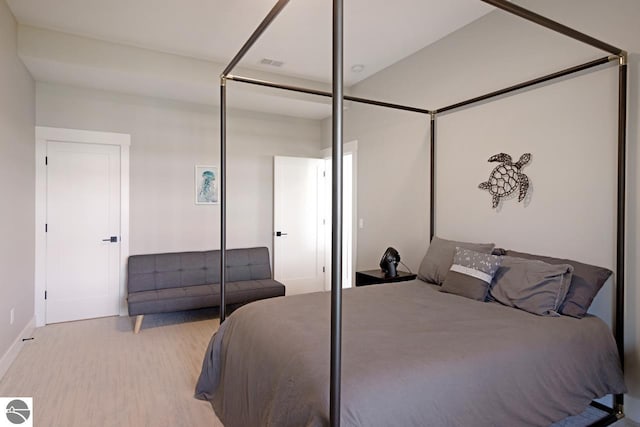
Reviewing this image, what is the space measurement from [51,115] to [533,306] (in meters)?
4.89

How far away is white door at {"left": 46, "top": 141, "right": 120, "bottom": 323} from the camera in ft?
13.5

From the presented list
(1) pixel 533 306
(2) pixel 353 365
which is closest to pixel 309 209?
(1) pixel 533 306

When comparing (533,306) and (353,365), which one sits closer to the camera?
(353,365)

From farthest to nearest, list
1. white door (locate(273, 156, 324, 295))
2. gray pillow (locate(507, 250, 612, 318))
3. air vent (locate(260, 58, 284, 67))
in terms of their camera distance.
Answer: white door (locate(273, 156, 324, 295)), air vent (locate(260, 58, 284, 67)), gray pillow (locate(507, 250, 612, 318))

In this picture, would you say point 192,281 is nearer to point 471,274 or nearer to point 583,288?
point 471,274

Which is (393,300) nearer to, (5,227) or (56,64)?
(5,227)

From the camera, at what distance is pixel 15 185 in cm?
326

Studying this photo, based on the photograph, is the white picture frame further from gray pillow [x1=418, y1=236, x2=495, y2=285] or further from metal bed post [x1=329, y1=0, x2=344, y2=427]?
metal bed post [x1=329, y1=0, x2=344, y2=427]

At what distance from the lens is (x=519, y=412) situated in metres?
1.66

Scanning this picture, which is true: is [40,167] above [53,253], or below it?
above

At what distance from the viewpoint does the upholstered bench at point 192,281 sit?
3934 millimetres

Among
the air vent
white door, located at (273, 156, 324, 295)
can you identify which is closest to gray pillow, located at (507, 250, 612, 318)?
the air vent

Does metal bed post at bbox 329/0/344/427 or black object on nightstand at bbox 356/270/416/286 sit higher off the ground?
metal bed post at bbox 329/0/344/427

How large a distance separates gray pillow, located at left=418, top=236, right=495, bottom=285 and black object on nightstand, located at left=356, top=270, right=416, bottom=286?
40cm
